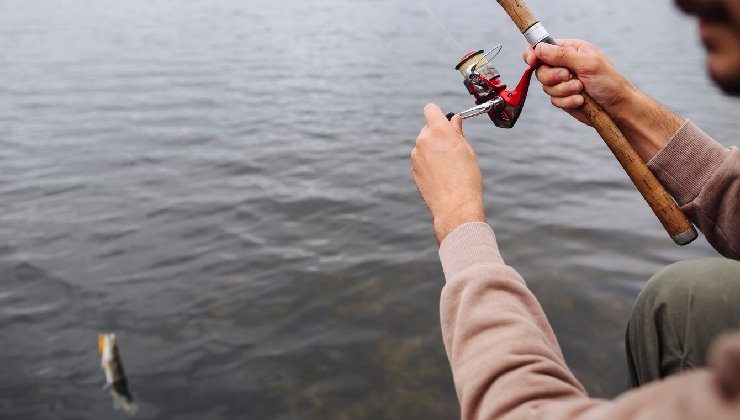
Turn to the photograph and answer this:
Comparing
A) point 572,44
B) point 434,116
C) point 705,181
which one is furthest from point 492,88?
point 705,181

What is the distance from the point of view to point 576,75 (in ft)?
9.44

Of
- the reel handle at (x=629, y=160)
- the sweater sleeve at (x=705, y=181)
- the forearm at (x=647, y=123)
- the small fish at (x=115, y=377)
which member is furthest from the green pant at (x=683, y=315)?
the small fish at (x=115, y=377)

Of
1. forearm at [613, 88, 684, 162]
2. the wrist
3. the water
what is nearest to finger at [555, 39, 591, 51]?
forearm at [613, 88, 684, 162]

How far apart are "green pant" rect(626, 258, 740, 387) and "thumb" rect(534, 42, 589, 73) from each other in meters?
1.05

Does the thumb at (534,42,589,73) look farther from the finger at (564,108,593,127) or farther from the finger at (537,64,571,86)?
the finger at (564,108,593,127)

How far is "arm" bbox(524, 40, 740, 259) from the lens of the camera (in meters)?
2.61

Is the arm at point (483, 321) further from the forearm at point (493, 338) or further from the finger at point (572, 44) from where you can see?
the finger at point (572, 44)

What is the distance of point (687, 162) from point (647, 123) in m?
0.27

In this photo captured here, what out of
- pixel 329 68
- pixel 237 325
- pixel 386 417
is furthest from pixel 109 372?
pixel 329 68

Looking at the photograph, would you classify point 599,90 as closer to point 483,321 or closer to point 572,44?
point 572,44

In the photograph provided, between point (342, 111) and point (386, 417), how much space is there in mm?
8869

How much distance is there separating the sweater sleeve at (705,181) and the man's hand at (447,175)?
3.83 feet

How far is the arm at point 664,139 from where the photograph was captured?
8.55 feet

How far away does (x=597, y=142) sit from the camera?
33.1ft
